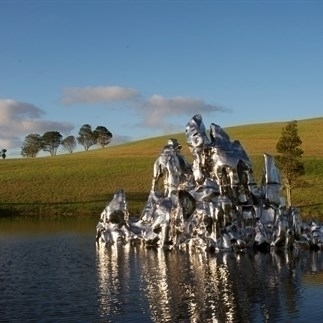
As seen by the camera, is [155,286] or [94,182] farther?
[94,182]

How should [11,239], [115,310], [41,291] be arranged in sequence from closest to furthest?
[115,310] → [41,291] → [11,239]

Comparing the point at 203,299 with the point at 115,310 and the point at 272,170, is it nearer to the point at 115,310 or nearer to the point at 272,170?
the point at 115,310

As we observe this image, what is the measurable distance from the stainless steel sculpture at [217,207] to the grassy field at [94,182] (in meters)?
21.3

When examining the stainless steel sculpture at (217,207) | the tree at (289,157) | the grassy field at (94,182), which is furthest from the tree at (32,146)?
the stainless steel sculpture at (217,207)

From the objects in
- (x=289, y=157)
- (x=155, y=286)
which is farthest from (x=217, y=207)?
(x=289, y=157)

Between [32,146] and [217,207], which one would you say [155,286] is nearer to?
[217,207]

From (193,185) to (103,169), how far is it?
2139 inches

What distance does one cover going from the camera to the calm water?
1888 centimetres

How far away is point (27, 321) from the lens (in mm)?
18406

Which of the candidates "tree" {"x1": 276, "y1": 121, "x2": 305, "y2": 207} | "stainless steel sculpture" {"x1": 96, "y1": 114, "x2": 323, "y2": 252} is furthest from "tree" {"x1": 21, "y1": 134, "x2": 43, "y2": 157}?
"stainless steel sculpture" {"x1": 96, "y1": 114, "x2": 323, "y2": 252}

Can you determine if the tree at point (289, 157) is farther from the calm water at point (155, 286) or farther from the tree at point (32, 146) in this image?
the tree at point (32, 146)

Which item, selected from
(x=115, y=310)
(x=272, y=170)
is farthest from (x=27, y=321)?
(x=272, y=170)

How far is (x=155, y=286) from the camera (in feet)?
76.6

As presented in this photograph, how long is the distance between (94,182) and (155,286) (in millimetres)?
59559
